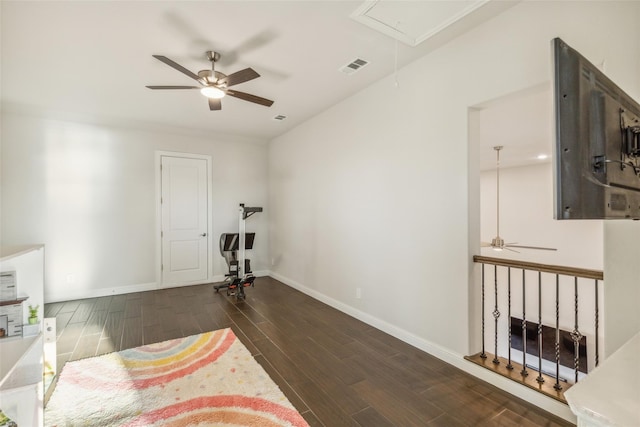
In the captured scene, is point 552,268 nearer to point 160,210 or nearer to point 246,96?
point 246,96

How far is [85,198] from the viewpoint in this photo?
4418 mm

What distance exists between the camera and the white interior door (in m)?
4.99

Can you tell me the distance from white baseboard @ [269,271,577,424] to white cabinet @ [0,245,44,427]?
2.75m

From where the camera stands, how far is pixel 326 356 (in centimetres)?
259

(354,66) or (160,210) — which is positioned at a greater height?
(354,66)

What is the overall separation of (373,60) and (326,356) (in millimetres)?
2908

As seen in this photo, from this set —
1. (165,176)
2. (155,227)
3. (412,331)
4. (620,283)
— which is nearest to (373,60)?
(620,283)

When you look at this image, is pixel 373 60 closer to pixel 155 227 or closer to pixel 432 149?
pixel 432 149

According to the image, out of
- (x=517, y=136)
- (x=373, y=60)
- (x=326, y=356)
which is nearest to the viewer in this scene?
(x=326, y=356)

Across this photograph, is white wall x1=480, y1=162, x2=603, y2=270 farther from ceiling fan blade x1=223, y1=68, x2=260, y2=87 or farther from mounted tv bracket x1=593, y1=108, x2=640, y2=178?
ceiling fan blade x1=223, y1=68, x2=260, y2=87

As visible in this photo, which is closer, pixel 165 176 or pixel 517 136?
pixel 517 136

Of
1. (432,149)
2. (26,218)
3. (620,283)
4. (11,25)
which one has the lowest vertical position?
(620,283)

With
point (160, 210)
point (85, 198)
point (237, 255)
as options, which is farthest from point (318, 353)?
point (85, 198)

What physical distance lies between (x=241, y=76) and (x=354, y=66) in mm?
1170
